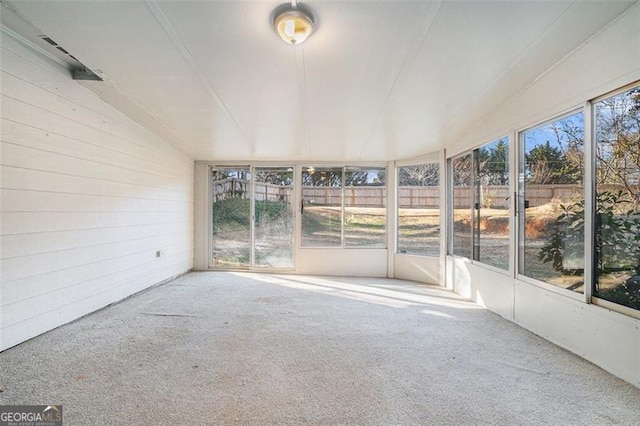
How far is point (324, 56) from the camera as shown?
6.87 feet

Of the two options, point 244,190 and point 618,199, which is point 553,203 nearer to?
point 618,199

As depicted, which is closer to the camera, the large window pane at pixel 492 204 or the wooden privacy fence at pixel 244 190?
the large window pane at pixel 492 204

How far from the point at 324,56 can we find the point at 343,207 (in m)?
3.60

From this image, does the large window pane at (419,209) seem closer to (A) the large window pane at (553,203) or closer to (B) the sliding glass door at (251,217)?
(A) the large window pane at (553,203)

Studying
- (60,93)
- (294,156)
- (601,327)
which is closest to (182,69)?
(60,93)

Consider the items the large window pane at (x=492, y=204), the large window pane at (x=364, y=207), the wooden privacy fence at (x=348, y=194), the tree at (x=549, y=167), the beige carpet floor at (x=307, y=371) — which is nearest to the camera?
the beige carpet floor at (x=307, y=371)

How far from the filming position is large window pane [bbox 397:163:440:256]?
480 centimetres

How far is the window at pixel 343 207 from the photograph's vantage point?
18.0 feet

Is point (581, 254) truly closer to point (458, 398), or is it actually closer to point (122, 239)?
point (458, 398)

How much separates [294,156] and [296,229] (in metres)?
1.37

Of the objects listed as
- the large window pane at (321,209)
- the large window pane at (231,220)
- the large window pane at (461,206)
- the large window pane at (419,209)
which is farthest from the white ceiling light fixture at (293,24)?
the large window pane at (231,220)

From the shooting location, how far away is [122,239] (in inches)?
143

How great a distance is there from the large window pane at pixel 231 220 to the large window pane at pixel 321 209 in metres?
1.15

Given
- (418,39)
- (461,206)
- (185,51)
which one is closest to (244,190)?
(185,51)
